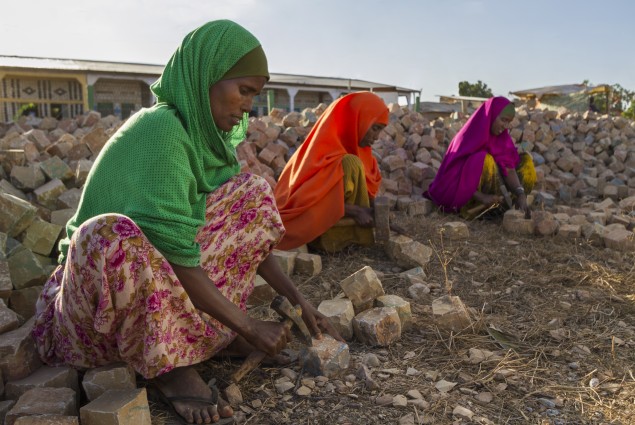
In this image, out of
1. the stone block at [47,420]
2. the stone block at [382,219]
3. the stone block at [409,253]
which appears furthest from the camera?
the stone block at [382,219]

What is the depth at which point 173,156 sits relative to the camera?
1.94 metres

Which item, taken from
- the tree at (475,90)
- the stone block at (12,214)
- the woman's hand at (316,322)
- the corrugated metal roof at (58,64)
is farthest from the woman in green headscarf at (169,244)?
the tree at (475,90)

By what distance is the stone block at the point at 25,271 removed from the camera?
9.12 ft

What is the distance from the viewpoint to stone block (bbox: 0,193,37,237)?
311 centimetres

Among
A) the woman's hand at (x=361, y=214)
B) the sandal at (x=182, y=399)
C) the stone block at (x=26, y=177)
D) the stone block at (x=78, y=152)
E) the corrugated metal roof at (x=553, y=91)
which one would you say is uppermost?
the corrugated metal roof at (x=553, y=91)

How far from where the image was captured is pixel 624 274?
12.8 feet

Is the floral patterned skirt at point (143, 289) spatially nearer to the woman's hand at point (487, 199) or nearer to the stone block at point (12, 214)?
the stone block at point (12, 214)

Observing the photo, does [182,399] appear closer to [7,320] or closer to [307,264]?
[7,320]

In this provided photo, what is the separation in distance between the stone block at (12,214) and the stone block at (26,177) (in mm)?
1187

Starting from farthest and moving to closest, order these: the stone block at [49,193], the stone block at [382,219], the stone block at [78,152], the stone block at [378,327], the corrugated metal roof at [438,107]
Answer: the corrugated metal roof at [438,107] → the stone block at [78,152] → the stone block at [49,193] → the stone block at [382,219] → the stone block at [378,327]

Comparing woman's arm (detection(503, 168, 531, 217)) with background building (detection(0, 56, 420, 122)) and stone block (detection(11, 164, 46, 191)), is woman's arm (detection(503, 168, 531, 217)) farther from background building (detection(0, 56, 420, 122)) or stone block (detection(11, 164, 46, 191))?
background building (detection(0, 56, 420, 122))

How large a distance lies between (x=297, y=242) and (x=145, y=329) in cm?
214

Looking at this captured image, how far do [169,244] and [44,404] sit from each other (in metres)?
0.66

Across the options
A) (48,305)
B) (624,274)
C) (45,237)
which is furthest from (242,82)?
(624,274)
